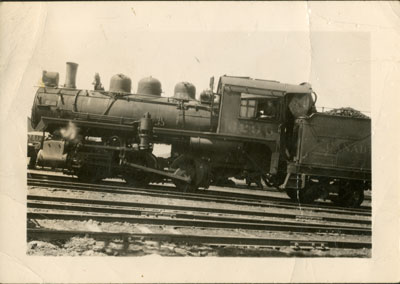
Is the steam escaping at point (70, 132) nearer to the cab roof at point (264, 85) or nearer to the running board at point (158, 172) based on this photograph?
the running board at point (158, 172)

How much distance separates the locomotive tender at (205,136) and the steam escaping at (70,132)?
0.02 m

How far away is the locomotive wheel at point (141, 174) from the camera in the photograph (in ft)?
21.9

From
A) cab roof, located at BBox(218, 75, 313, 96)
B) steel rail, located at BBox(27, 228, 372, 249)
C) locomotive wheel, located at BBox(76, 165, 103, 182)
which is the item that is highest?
cab roof, located at BBox(218, 75, 313, 96)

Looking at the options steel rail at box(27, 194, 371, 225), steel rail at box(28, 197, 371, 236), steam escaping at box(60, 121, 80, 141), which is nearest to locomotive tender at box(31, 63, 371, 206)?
steam escaping at box(60, 121, 80, 141)

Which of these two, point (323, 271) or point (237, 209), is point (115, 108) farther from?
point (323, 271)

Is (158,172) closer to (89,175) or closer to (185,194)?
(185,194)

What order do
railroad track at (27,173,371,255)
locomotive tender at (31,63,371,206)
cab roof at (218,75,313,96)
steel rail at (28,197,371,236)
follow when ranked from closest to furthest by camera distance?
railroad track at (27,173,371,255) → steel rail at (28,197,371,236) → locomotive tender at (31,63,371,206) → cab roof at (218,75,313,96)

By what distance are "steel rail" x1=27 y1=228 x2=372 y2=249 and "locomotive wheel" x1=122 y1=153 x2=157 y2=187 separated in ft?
8.13

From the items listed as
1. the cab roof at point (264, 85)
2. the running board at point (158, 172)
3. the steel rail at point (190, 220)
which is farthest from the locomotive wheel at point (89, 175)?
the cab roof at point (264, 85)

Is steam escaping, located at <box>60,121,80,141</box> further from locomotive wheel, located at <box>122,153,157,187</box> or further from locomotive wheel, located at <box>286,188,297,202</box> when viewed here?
locomotive wheel, located at <box>286,188,297,202</box>

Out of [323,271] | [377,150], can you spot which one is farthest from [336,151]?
[323,271]

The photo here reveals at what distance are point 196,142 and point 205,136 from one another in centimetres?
19

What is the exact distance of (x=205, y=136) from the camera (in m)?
6.39

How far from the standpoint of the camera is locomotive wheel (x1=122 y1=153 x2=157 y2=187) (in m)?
6.66
